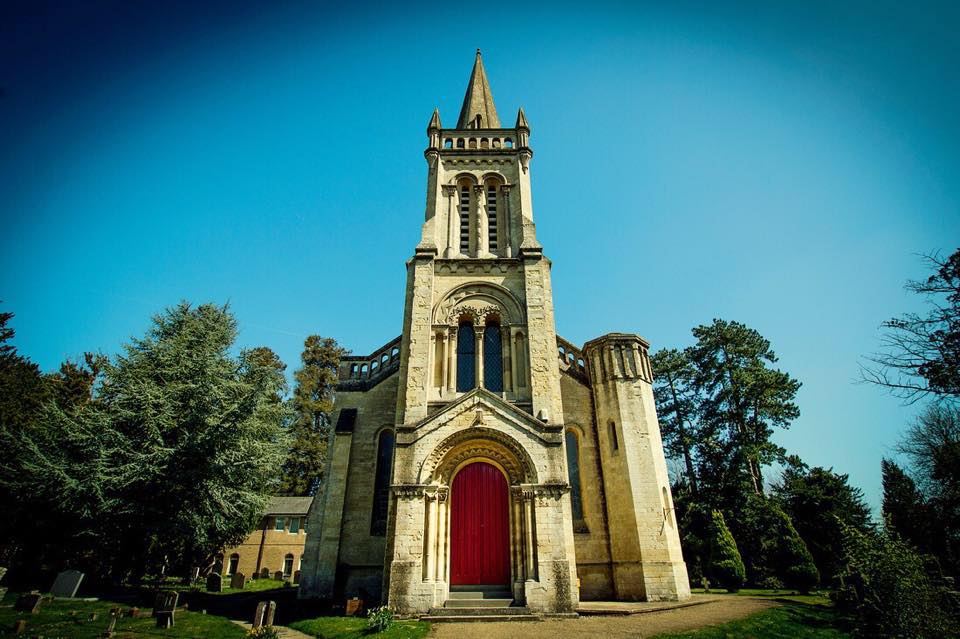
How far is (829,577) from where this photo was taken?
71.6 ft

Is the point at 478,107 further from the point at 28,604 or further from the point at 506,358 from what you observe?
the point at 28,604

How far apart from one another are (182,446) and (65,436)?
4123 millimetres

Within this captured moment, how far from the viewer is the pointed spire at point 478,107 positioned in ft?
76.5

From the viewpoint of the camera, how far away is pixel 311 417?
112ft

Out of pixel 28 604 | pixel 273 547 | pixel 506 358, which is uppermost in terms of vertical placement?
pixel 506 358

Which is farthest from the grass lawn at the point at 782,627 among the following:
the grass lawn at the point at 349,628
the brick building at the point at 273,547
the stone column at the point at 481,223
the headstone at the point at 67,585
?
the brick building at the point at 273,547

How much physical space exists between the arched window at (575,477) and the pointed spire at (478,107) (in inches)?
641

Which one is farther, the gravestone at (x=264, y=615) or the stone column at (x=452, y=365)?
the stone column at (x=452, y=365)

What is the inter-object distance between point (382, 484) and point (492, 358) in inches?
254

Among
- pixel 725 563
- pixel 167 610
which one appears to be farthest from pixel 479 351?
pixel 725 563

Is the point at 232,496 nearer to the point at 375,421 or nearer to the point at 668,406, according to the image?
the point at 375,421

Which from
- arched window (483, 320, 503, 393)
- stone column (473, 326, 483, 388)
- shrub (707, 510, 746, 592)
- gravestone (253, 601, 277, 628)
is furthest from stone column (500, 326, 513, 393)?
shrub (707, 510, 746, 592)

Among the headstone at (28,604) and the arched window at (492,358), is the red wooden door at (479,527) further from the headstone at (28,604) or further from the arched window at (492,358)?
the headstone at (28,604)

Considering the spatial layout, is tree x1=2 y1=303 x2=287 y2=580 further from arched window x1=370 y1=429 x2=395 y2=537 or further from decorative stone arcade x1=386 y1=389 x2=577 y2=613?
decorative stone arcade x1=386 y1=389 x2=577 y2=613
